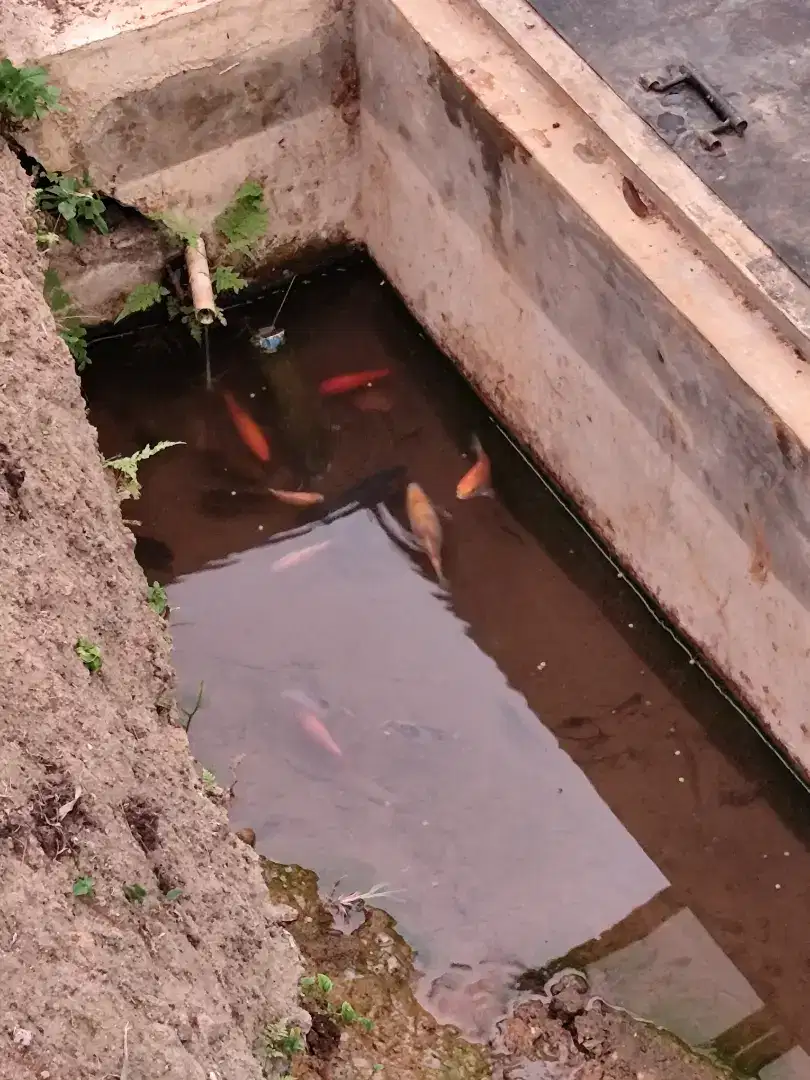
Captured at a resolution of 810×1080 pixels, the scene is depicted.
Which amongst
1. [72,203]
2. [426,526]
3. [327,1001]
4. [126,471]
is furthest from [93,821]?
[72,203]

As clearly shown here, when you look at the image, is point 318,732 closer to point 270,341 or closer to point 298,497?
point 298,497

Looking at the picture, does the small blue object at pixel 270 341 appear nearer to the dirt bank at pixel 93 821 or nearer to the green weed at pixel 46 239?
the green weed at pixel 46 239

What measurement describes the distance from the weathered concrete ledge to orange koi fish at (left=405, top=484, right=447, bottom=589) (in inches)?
24.1

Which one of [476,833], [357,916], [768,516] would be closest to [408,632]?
[476,833]

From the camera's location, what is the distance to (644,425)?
494 cm

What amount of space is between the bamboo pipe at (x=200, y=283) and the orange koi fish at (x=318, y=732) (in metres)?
2.17

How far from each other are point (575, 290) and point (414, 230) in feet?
4.69

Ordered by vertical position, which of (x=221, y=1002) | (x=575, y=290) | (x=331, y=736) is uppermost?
(x=575, y=290)

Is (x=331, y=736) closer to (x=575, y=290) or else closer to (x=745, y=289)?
(x=575, y=290)

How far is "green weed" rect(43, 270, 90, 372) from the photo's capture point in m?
5.84

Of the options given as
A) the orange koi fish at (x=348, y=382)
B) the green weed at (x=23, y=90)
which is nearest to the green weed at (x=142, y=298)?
the orange koi fish at (x=348, y=382)

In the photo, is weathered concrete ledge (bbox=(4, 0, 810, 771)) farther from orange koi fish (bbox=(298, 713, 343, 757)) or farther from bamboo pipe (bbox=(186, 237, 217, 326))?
orange koi fish (bbox=(298, 713, 343, 757))

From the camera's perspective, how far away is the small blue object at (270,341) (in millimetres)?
6559

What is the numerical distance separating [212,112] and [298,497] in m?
1.94
